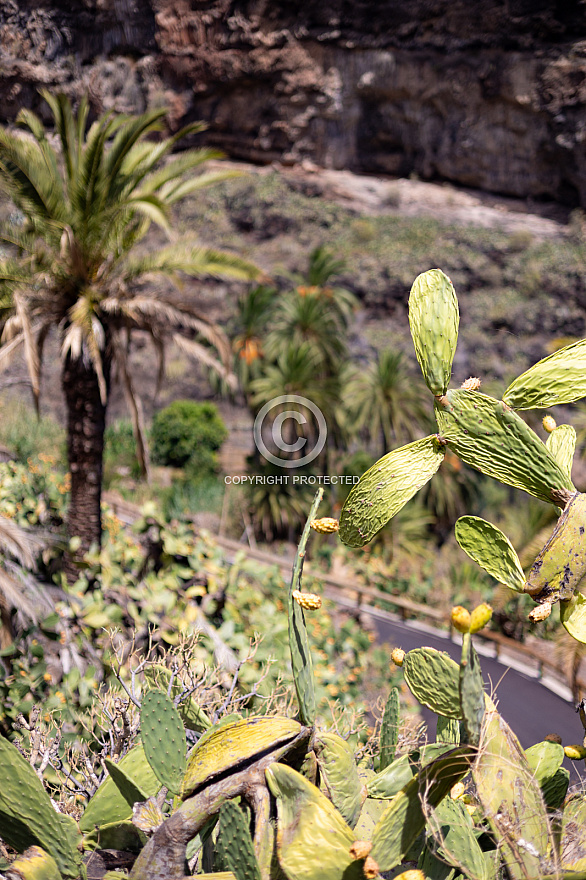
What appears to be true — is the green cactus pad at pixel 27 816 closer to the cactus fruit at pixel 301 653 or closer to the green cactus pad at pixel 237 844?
the green cactus pad at pixel 237 844

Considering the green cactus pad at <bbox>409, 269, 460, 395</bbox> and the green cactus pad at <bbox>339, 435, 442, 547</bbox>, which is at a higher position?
the green cactus pad at <bbox>409, 269, 460, 395</bbox>

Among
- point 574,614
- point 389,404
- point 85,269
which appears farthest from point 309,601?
point 389,404

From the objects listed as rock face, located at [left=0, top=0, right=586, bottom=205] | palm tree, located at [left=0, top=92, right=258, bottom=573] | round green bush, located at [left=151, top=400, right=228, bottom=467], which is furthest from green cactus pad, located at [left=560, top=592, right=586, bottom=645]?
rock face, located at [left=0, top=0, right=586, bottom=205]

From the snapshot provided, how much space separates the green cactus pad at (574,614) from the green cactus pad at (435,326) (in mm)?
566

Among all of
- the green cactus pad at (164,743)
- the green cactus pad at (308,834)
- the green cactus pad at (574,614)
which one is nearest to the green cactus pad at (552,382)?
the green cactus pad at (574,614)

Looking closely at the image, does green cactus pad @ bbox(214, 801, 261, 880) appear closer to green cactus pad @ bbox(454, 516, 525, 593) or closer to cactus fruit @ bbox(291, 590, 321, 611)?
cactus fruit @ bbox(291, 590, 321, 611)

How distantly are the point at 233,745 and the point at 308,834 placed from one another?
9.2 inches

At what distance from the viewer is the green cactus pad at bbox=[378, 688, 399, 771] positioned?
5.40 ft

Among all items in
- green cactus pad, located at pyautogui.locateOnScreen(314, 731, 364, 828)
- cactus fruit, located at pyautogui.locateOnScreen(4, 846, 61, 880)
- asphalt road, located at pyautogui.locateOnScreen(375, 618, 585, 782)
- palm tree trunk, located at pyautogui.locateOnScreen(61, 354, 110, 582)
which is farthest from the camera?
asphalt road, located at pyautogui.locateOnScreen(375, 618, 585, 782)

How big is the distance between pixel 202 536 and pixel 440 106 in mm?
41484

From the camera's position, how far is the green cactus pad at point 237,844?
3.52 ft

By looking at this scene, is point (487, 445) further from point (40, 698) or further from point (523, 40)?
point (523, 40)

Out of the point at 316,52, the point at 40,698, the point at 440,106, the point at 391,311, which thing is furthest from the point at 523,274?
the point at 40,698

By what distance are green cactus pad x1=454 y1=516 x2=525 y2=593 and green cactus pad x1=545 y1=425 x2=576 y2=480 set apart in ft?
0.99
